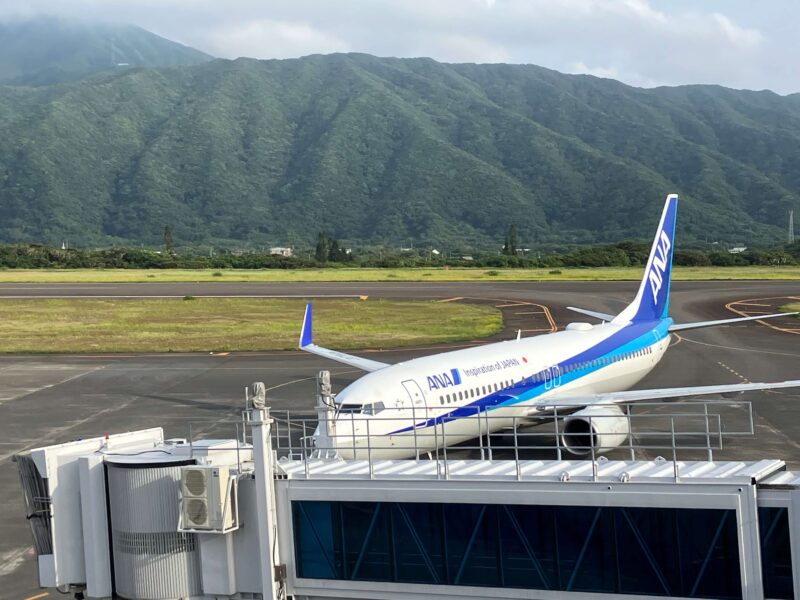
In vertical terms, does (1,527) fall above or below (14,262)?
below

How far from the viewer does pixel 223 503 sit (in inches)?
604

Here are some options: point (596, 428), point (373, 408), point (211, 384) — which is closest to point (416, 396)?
point (373, 408)

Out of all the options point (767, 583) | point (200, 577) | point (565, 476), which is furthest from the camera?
point (200, 577)

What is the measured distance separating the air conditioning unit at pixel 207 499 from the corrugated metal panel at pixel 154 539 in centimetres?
33

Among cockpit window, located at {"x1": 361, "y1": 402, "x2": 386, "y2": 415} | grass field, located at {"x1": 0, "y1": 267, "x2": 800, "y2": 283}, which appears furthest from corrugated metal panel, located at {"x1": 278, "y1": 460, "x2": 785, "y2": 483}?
grass field, located at {"x1": 0, "y1": 267, "x2": 800, "y2": 283}

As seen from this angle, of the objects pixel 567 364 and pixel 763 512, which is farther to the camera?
pixel 567 364

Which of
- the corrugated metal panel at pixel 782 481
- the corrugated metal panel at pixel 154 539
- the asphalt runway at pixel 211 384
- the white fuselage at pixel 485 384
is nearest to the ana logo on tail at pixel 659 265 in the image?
the white fuselage at pixel 485 384

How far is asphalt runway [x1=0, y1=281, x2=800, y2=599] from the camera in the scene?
3547cm

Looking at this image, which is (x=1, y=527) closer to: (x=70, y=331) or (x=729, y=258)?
(x=70, y=331)

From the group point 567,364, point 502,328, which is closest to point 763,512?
point 567,364

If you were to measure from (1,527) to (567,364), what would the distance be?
20867mm

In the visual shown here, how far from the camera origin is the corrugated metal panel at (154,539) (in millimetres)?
15727

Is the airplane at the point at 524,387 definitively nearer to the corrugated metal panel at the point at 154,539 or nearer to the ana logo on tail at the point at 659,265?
the ana logo on tail at the point at 659,265

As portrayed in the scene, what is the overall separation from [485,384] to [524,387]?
2544 millimetres
